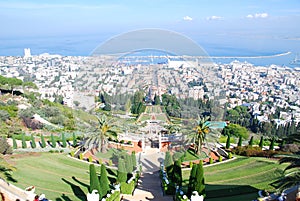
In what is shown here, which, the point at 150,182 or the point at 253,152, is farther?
the point at 253,152

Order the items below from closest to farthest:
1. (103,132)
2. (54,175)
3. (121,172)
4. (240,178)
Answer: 1. (103,132)
2. (121,172)
3. (54,175)
4. (240,178)

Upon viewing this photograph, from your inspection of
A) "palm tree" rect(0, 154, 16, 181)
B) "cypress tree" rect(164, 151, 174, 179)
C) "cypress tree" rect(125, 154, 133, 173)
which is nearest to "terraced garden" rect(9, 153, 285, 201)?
"palm tree" rect(0, 154, 16, 181)

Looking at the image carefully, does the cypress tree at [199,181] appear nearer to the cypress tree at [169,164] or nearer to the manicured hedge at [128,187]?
the cypress tree at [169,164]

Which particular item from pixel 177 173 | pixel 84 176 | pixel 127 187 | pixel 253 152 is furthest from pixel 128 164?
pixel 253 152

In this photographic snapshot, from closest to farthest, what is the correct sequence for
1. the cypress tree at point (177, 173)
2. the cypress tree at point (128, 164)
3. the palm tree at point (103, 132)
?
1. the palm tree at point (103, 132)
2. the cypress tree at point (128, 164)
3. the cypress tree at point (177, 173)

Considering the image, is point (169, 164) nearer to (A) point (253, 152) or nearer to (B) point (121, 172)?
(B) point (121, 172)

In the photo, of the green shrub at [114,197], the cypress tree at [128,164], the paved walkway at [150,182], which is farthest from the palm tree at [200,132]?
the green shrub at [114,197]
